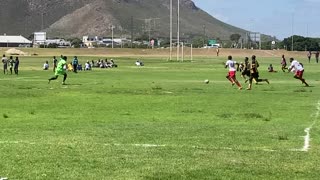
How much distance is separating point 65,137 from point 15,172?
4.78m

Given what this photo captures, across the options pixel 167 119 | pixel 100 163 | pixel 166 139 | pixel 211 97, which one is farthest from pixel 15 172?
pixel 211 97

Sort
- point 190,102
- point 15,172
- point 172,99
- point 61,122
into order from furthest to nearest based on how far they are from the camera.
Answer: point 172,99, point 190,102, point 61,122, point 15,172

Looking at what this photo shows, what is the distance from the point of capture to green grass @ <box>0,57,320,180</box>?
454 inches

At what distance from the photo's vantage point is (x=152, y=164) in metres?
12.1

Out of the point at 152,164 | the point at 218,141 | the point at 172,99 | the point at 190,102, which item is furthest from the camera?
the point at 172,99

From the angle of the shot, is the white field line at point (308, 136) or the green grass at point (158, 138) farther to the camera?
the white field line at point (308, 136)

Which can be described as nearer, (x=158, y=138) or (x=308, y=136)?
(x=158, y=138)

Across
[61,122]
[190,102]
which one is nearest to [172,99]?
[190,102]

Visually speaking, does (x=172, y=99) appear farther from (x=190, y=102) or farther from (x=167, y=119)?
(x=167, y=119)

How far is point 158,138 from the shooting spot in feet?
52.2

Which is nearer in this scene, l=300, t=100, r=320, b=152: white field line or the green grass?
the green grass

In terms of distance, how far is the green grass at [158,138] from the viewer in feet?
37.8

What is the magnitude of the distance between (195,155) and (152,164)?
144 centimetres

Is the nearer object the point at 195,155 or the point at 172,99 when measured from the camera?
the point at 195,155
